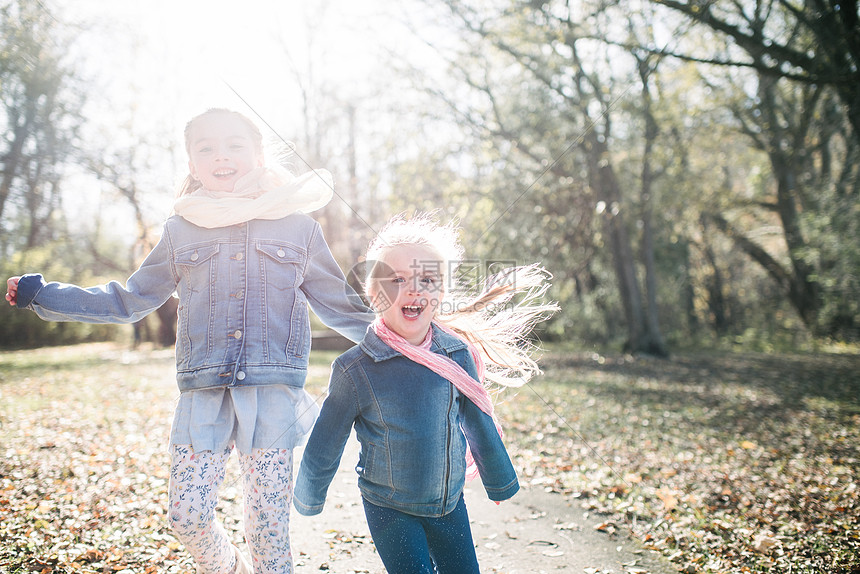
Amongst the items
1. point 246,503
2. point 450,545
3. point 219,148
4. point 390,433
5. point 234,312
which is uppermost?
point 219,148

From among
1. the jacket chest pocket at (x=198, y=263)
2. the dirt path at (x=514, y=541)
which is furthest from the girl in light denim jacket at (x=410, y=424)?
the dirt path at (x=514, y=541)

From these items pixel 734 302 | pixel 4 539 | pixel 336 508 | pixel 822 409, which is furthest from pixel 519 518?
pixel 734 302

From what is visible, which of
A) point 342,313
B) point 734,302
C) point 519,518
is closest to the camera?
point 342,313

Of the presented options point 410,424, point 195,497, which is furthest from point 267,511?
point 410,424

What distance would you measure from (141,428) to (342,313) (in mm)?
4655

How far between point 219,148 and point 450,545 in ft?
5.65

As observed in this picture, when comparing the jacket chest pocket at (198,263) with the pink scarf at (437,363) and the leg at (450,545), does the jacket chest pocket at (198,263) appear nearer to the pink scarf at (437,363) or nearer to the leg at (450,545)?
the pink scarf at (437,363)

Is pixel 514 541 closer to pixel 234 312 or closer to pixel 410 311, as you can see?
pixel 410 311

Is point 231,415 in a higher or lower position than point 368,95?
lower

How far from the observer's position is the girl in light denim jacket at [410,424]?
6.78 ft

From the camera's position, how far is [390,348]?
6.91ft

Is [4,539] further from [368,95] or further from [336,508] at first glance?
[368,95]

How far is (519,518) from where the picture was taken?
12.5ft

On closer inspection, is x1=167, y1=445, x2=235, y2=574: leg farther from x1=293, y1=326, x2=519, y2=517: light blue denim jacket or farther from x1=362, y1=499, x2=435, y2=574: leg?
x1=362, y1=499, x2=435, y2=574: leg
